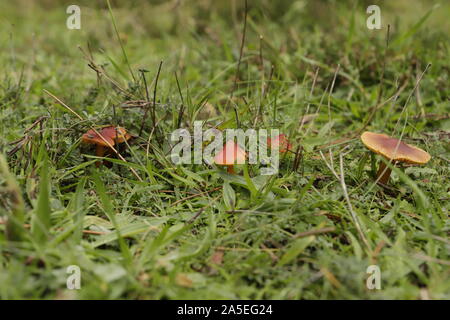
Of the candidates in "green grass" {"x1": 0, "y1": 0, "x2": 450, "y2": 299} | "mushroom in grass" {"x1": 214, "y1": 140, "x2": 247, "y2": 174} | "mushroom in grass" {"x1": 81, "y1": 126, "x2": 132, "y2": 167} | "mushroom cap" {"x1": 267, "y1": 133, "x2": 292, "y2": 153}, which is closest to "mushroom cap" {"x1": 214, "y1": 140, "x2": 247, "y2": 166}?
"mushroom in grass" {"x1": 214, "y1": 140, "x2": 247, "y2": 174}

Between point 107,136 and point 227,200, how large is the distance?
0.65 metres

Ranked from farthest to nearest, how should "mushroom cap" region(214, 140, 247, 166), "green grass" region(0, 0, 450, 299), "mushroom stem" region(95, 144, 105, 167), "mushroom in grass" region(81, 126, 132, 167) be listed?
"mushroom stem" region(95, 144, 105, 167)
"mushroom in grass" region(81, 126, 132, 167)
"mushroom cap" region(214, 140, 247, 166)
"green grass" region(0, 0, 450, 299)

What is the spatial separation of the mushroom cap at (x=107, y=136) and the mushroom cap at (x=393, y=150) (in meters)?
1.11

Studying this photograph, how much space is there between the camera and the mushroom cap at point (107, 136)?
1941 mm

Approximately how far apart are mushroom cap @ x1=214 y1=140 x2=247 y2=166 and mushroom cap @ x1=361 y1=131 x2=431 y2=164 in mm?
554

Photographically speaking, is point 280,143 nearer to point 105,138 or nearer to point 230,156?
point 230,156

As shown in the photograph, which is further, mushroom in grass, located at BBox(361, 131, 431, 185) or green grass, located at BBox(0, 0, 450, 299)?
mushroom in grass, located at BBox(361, 131, 431, 185)

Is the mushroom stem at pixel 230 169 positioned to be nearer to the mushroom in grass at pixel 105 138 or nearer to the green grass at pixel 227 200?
the green grass at pixel 227 200

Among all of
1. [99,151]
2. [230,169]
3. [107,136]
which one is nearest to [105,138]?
[107,136]

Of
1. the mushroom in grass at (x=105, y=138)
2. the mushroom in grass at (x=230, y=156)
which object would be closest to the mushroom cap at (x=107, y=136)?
the mushroom in grass at (x=105, y=138)

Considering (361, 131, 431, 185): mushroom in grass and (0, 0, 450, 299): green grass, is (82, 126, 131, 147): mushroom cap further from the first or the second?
(361, 131, 431, 185): mushroom in grass

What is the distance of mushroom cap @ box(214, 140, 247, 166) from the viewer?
1.78 meters

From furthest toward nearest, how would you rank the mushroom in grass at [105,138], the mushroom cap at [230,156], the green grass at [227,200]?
the mushroom in grass at [105,138]
the mushroom cap at [230,156]
the green grass at [227,200]
